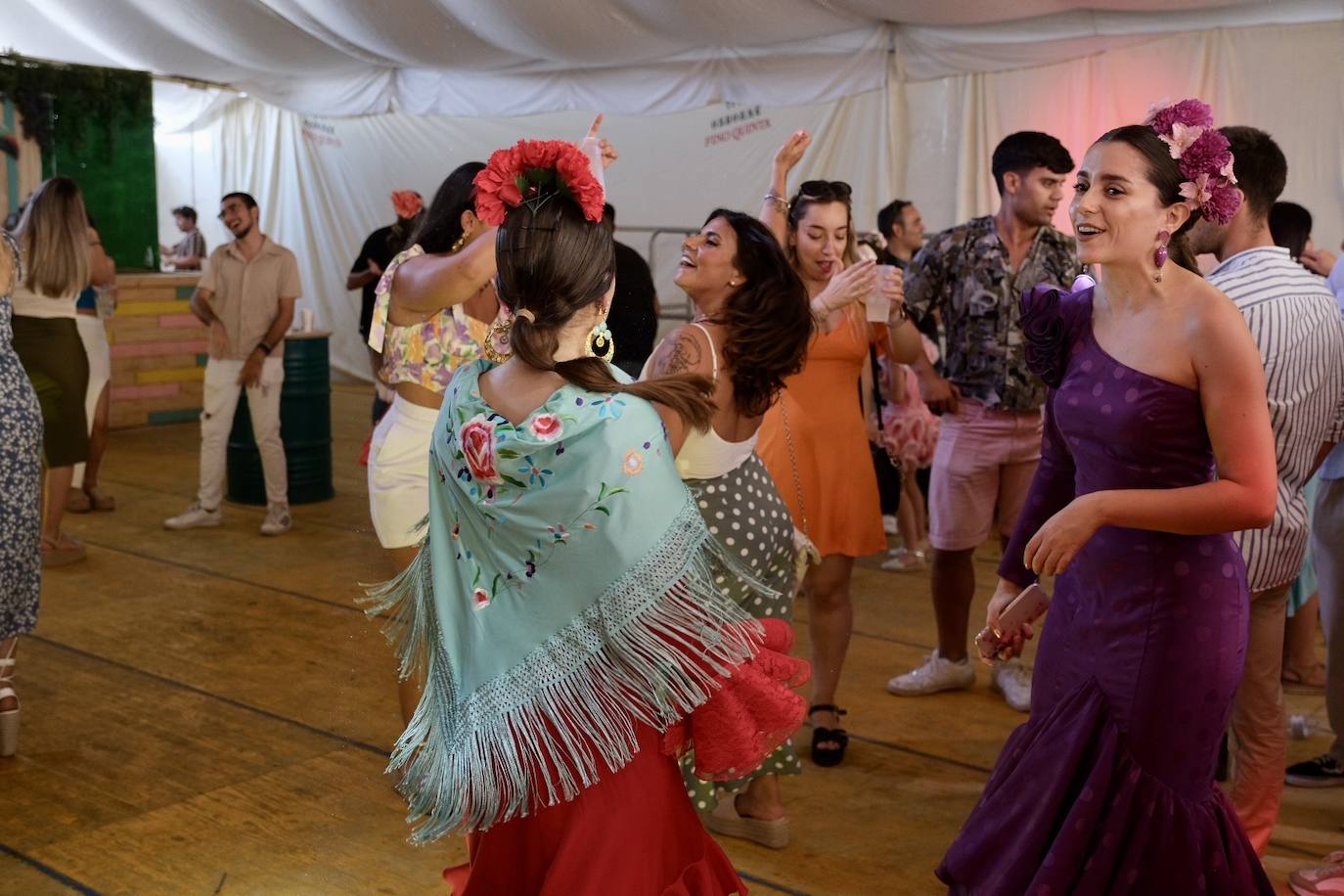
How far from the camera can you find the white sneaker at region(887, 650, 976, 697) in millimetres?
4633

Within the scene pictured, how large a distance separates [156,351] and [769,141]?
4.97m

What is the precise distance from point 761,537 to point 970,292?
161cm

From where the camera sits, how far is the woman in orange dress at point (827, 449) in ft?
13.2

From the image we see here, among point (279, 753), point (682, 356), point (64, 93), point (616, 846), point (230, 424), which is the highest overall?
point (64, 93)

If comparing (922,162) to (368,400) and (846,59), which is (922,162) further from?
(368,400)

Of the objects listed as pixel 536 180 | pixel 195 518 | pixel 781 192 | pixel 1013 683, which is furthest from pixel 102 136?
pixel 536 180

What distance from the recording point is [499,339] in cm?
216

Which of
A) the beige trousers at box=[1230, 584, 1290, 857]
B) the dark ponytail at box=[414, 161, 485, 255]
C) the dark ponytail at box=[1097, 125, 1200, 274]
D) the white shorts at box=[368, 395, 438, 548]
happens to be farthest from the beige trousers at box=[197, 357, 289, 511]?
the dark ponytail at box=[1097, 125, 1200, 274]

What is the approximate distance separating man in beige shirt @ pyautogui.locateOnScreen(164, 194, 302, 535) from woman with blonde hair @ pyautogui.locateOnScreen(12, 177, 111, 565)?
2.45ft

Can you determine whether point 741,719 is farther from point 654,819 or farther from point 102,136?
point 102,136

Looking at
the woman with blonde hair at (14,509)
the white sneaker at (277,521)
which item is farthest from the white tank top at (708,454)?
the white sneaker at (277,521)

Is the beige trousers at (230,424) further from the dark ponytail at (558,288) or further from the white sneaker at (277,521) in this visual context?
the dark ponytail at (558,288)

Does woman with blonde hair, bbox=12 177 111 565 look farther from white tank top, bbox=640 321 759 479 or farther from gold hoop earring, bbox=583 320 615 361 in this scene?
gold hoop earring, bbox=583 320 615 361

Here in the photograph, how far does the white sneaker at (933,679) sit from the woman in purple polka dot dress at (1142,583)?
215 cm
